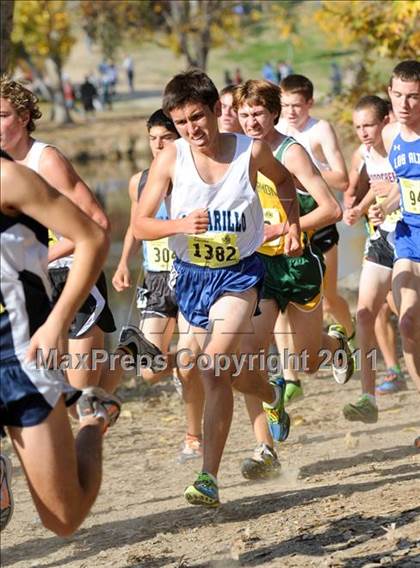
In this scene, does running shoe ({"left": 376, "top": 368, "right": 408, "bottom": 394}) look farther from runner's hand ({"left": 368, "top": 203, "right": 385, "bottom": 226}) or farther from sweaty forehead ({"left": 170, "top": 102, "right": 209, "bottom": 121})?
sweaty forehead ({"left": 170, "top": 102, "right": 209, "bottom": 121})

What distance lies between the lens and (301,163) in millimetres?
7348

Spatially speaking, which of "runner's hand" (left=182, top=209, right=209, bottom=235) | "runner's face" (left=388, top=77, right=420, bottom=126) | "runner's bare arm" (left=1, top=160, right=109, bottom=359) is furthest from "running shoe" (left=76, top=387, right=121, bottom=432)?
"runner's face" (left=388, top=77, right=420, bottom=126)

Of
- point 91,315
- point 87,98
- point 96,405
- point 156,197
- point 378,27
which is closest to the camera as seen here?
point 96,405

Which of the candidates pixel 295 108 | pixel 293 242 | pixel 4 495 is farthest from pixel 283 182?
pixel 4 495

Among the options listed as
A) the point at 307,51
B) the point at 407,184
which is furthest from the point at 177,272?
the point at 307,51

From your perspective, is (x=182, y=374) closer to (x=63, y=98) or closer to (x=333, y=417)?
(x=333, y=417)

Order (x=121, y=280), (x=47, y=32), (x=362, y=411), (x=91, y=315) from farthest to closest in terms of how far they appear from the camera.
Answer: (x=47, y=32) < (x=362, y=411) < (x=121, y=280) < (x=91, y=315)

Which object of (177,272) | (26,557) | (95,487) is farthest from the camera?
(177,272)

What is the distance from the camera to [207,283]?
21.3 feet

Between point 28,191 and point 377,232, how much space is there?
4921 millimetres

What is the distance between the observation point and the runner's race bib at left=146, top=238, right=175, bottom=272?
809 centimetres

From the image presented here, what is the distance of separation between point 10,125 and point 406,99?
9.22 feet

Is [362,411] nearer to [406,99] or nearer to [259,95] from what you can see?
[406,99]

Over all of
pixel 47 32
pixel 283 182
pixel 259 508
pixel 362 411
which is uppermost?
pixel 47 32
